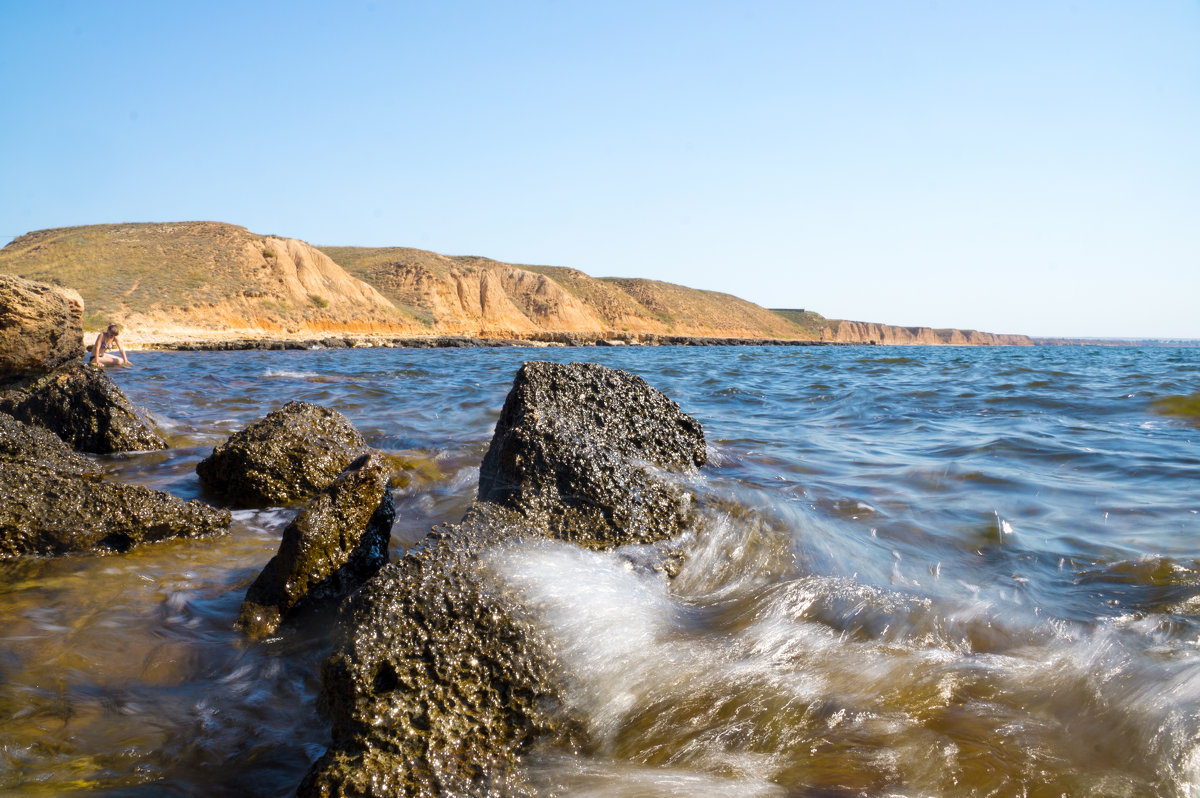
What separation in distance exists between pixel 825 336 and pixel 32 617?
402 feet

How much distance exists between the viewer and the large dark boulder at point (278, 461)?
4914 millimetres

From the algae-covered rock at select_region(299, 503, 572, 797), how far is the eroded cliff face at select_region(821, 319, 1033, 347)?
117400 mm

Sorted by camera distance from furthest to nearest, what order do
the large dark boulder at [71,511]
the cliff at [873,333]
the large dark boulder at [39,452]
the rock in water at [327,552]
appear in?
the cliff at [873,333] < the large dark boulder at [39,452] < the large dark boulder at [71,511] < the rock in water at [327,552]

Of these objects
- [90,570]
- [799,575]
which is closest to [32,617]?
[90,570]

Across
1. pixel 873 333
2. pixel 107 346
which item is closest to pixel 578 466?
pixel 107 346

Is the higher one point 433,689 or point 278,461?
point 278,461

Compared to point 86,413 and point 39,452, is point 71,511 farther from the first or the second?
point 86,413

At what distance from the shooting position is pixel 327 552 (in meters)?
3.25

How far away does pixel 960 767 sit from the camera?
2205 millimetres

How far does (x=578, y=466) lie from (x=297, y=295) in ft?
178

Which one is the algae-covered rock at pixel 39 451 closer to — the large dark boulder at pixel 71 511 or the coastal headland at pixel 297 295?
the large dark boulder at pixel 71 511

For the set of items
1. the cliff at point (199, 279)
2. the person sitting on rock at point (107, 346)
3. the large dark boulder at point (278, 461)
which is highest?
the cliff at point (199, 279)

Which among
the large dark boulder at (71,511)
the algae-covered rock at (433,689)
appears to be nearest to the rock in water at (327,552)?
the algae-covered rock at (433,689)

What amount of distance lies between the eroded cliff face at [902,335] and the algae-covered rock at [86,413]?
11499cm
